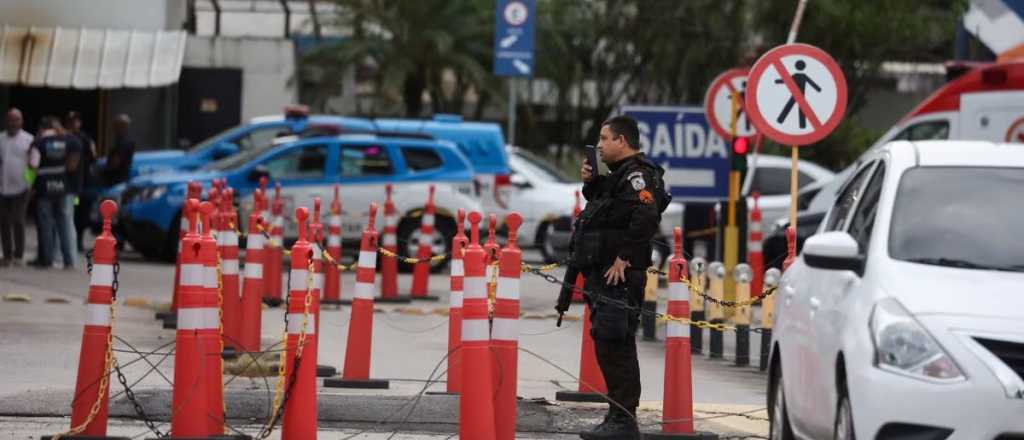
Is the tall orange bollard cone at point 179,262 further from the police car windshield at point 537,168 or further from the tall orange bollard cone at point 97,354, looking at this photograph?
the police car windshield at point 537,168

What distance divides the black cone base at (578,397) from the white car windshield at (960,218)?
4140 mm

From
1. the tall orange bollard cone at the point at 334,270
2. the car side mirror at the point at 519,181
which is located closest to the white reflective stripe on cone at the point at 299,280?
the tall orange bollard cone at the point at 334,270

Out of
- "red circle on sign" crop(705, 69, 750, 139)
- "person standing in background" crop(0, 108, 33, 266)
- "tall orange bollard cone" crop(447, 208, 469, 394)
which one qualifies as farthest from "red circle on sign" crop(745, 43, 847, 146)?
"person standing in background" crop(0, 108, 33, 266)

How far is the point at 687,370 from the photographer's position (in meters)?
11.1

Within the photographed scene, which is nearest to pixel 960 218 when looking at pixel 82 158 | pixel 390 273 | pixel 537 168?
pixel 390 273

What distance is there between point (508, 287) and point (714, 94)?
9160 mm

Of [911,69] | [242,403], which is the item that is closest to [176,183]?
[242,403]

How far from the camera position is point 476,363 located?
9.70 metres

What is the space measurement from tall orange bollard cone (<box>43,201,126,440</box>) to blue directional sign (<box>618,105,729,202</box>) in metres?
11.1

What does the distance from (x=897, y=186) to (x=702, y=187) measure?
11.9 meters

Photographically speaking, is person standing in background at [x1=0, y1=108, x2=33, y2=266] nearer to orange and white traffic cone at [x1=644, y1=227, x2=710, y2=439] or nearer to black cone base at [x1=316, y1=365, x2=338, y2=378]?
black cone base at [x1=316, y1=365, x2=338, y2=378]

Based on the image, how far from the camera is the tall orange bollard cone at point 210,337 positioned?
9328mm

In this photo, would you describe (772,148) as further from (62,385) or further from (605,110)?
(62,385)

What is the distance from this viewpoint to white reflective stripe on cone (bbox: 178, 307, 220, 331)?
9.27 meters
